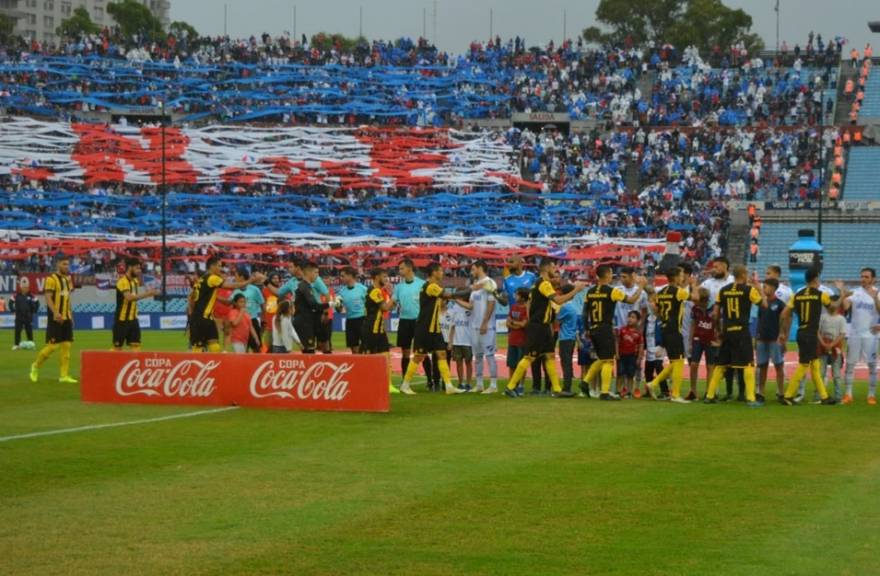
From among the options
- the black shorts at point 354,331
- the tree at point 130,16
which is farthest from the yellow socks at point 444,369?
the tree at point 130,16

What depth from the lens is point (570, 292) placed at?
22578mm

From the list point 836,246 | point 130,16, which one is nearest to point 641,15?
point 130,16

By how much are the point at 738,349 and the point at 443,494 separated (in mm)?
10049

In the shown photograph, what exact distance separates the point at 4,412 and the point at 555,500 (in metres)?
10.5

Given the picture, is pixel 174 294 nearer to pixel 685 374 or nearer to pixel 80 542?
pixel 685 374

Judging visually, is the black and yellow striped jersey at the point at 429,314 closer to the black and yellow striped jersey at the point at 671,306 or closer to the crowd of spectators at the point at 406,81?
the black and yellow striped jersey at the point at 671,306

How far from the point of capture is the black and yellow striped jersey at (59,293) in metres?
25.1

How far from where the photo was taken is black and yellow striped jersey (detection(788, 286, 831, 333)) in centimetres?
2244

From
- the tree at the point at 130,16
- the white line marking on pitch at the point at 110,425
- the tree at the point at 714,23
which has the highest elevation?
the tree at the point at 130,16

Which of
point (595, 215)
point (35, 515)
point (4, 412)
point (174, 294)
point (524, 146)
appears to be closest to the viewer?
point (35, 515)

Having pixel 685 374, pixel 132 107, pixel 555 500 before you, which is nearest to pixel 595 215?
pixel 132 107

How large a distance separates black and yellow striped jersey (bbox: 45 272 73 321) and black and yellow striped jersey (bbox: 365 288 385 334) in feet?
17.2

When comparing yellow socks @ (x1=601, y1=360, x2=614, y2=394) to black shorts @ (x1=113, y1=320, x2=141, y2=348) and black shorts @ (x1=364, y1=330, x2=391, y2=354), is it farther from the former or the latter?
black shorts @ (x1=113, y1=320, x2=141, y2=348)

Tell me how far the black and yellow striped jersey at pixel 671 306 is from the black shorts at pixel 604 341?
0.83 meters
